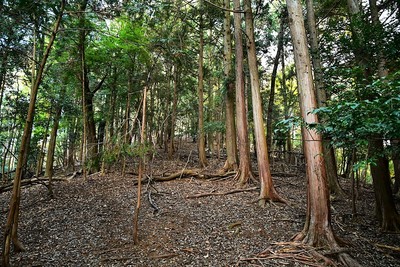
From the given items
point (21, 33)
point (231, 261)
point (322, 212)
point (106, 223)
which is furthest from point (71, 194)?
point (322, 212)

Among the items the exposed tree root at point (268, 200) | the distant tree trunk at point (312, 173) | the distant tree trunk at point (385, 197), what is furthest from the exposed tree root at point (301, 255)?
the distant tree trunk at point (385, 197)

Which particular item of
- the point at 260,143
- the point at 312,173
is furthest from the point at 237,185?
the point at 312,173

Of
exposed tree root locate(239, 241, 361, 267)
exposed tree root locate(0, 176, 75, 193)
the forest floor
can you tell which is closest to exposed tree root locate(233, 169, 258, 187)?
the forest floor

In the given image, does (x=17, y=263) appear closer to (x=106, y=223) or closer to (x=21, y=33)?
(x=106, y=223)

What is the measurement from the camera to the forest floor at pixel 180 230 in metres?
4.04

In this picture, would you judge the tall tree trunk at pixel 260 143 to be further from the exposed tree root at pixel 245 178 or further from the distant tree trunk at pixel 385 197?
the distant tree trunk at pixel 385 197

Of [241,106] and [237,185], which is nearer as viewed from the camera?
[241,106]

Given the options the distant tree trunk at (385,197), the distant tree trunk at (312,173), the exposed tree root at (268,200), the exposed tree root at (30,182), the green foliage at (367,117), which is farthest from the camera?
the exposed tree root at (30,182)

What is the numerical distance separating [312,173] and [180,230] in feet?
9.71

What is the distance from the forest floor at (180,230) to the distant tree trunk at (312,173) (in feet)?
0.98

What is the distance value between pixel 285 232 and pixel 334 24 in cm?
662

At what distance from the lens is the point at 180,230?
5059mm

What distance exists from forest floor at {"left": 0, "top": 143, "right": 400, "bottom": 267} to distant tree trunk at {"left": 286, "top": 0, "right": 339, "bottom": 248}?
11.8 inches

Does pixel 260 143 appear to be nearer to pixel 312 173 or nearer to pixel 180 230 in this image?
pixel 312 173
